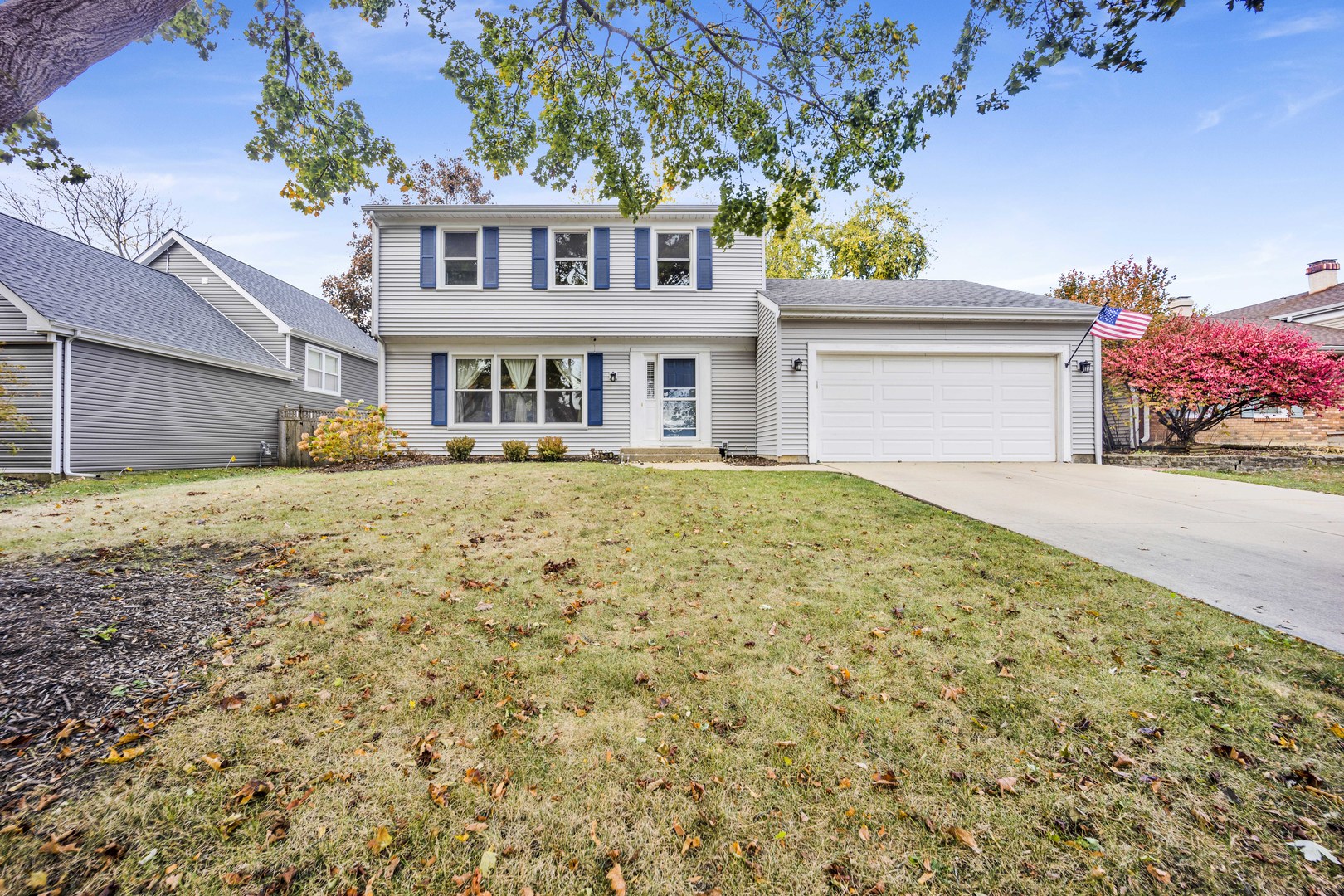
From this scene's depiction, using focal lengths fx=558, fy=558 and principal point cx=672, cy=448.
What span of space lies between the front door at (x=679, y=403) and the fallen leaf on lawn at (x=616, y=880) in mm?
11019

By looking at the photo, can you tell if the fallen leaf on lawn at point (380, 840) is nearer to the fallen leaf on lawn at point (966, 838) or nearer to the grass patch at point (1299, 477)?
the fallen leaf on lawn at point (966, 838)

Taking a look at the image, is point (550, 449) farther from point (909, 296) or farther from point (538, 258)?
point (909, 296)

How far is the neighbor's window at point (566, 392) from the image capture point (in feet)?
41.8

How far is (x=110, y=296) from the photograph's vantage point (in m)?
12.0

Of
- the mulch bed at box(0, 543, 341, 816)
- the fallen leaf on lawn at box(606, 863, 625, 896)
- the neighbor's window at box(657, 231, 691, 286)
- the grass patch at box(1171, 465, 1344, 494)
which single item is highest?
the neighbor's window at box(657, 231, 691, 286)

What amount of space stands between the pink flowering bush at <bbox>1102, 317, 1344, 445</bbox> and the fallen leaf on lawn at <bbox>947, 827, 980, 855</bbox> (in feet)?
47.9

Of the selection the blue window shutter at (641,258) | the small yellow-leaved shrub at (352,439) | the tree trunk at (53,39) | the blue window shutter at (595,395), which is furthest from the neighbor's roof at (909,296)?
the tree trunk at (53,39)

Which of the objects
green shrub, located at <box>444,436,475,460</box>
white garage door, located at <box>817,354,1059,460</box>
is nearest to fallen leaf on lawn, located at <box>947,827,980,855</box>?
white garage door, located at <box>817,354,1059,460</box>

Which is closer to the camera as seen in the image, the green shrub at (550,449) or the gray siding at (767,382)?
the gray siding at (767,382)

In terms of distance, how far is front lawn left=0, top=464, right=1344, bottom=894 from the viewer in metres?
1.77

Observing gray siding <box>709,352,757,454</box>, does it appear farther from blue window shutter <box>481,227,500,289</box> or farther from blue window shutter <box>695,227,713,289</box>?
blue window shutter <box>481,227,500,289</box>

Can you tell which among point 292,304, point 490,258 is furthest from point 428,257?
point 292,304

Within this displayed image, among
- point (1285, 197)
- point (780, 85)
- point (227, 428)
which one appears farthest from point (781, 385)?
point (227, 428)

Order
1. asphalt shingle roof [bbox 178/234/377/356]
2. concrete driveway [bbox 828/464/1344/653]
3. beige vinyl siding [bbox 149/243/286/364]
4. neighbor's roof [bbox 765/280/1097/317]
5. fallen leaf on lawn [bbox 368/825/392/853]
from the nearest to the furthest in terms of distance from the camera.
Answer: fallen leaf on lawn [bbox 368/825/392/853], concrete driveway [bbox 828/464/1344/653], neighbor's roof [bbox 765/280/1097/317], beige vinyl siding [bbox 149/243/286/364], asphalt shingle roof [bbox 178/234/377/356]
